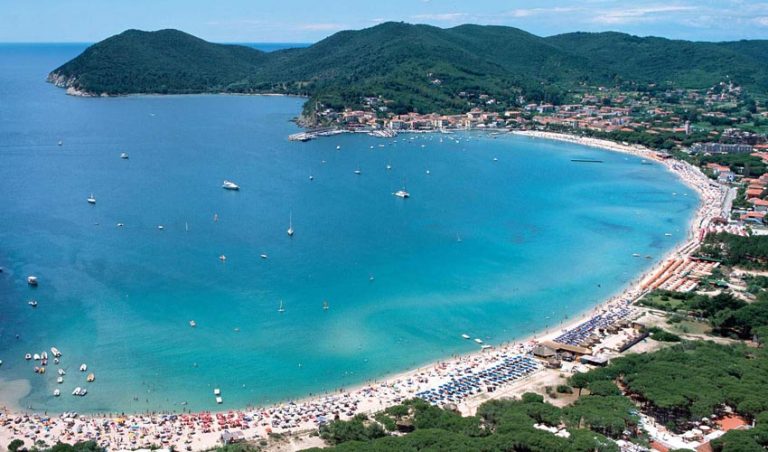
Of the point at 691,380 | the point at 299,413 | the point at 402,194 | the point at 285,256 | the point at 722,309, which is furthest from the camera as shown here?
the point at 402,194

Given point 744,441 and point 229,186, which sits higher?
point 229,186

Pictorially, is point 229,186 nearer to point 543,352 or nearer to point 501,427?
point 543,352

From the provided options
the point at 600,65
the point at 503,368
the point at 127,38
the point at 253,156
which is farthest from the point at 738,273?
the point at 127,38

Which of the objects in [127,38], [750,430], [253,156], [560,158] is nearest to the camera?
[750,430]

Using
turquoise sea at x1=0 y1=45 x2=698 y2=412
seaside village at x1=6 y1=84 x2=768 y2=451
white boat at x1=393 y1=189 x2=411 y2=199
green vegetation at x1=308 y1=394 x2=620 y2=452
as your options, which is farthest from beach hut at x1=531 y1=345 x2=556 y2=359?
white boat at x1=393 y1=189 x2=411 y2=199

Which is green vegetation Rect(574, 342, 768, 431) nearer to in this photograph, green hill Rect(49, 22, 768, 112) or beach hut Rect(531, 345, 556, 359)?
beach hut Rect(531, 345, 556, 359)

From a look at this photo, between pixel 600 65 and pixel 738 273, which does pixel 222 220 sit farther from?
pixel 600 65

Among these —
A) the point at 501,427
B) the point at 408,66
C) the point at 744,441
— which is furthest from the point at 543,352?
the point at 408,66
